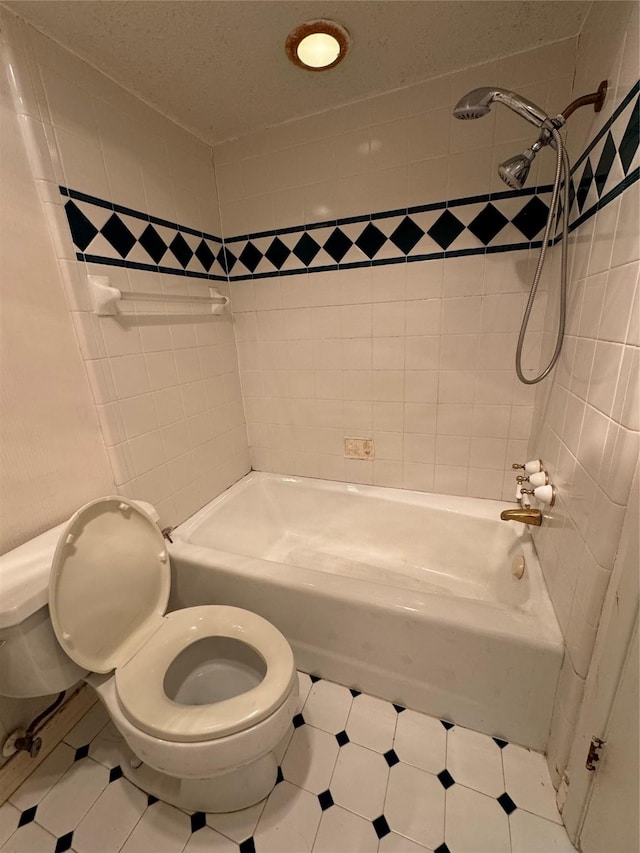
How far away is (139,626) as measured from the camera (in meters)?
1.07

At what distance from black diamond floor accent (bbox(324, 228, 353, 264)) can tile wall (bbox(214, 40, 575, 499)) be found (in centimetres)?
2

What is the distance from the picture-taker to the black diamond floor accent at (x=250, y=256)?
1.59 meters

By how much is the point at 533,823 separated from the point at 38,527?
1540 millimetres

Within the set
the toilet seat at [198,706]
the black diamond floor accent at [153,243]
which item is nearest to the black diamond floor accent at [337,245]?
the black diamond floor accent at [153,243]

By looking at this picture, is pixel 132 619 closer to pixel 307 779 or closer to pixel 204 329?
pixel 307 779

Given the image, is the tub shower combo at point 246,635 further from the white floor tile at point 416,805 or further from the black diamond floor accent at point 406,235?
the black diamond floor accent at point 406,235

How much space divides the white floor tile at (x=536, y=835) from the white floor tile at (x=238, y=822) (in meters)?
0.64

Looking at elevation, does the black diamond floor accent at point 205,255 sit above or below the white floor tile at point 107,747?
above

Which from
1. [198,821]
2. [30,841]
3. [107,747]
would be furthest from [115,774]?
[198,821]

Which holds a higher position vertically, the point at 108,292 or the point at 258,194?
the point at 258,194

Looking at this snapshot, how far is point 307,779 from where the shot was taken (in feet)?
3.28

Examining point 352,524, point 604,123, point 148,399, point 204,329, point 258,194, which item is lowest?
point 352,524

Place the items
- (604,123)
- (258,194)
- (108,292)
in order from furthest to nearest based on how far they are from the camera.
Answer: (258,194), (108,292), (604,123)

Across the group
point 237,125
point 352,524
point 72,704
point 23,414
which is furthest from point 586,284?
point 72,704
